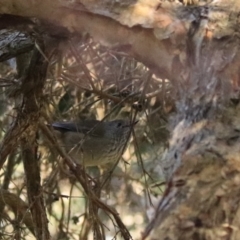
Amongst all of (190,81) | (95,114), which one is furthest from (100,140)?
(190,81)

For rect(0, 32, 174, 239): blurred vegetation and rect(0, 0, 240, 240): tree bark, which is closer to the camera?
rect(0, 0, 240, 240): tree bark

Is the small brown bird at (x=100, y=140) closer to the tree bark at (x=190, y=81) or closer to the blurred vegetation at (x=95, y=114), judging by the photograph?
the blurred vegetation at (x=95, y=114)

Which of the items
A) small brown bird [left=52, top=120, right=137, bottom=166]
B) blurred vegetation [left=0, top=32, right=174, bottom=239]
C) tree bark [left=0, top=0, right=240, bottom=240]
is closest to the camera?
tree bark [left=0, top=0, right=240, bottom=240]

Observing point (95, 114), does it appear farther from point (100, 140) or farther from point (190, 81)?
point (190, 81)

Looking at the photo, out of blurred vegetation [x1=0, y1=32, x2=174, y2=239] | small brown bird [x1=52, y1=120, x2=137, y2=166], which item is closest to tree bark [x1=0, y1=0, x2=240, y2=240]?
blurred vegetation [x1=0, y1=32, x2=174, y2=239]

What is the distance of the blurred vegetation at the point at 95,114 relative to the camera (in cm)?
214

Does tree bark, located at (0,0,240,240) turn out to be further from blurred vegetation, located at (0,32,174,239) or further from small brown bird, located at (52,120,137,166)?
small brown bird, located at (52,120,137,166)

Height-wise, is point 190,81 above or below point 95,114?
below

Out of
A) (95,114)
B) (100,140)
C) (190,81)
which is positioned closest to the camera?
(190,81)

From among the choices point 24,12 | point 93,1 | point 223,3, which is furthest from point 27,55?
point 223,3

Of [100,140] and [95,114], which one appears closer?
[95,114]

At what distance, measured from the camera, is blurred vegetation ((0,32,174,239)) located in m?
2.14

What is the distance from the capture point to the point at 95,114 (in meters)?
3.10

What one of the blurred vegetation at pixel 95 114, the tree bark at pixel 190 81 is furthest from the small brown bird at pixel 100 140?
the tree bark at pixel 190 81
